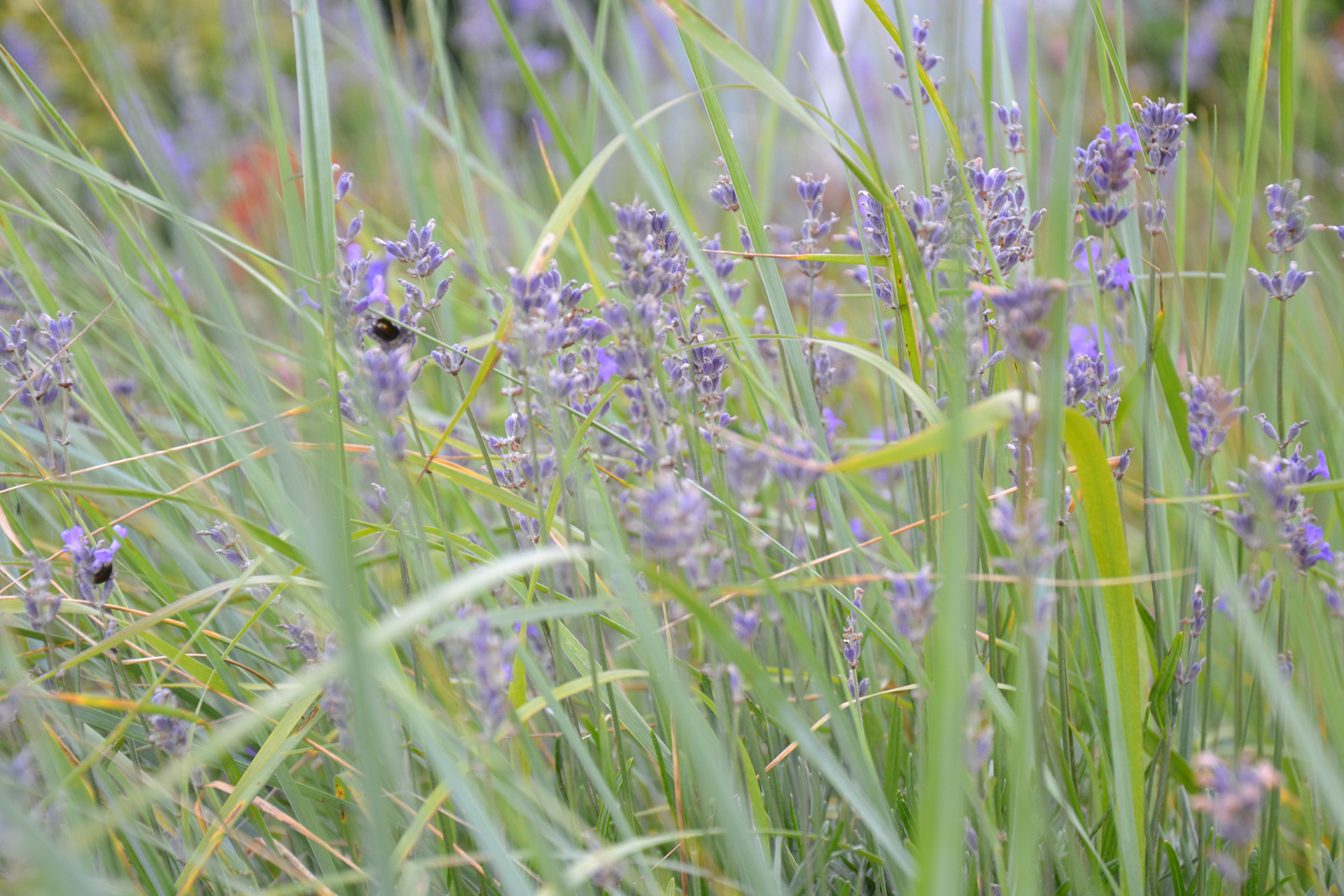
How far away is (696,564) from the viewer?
36.6 inches

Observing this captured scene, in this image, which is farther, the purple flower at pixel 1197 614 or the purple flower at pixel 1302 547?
the purple flower at pixel 1197 614

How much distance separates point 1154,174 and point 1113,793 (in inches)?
34.0

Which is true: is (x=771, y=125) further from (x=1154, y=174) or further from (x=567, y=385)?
(x=567, y=385)

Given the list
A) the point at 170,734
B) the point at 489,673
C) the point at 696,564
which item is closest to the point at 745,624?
the point at 696,564

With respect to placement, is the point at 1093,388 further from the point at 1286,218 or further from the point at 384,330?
the point at 384,330

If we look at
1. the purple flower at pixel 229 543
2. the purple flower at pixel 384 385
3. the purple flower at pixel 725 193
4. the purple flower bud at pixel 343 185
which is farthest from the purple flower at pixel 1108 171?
the purple flower at pixel 229 543

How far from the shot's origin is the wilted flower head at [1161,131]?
131 cm

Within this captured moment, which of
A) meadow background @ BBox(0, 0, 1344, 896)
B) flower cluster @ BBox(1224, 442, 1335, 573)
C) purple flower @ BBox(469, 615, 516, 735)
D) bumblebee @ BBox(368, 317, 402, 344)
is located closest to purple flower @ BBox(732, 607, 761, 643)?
meadow background @ BBox(0, 0, 1344, 896)

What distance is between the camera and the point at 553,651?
1420 mm

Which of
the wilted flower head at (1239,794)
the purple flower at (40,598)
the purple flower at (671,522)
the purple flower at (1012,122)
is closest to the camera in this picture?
the wilted flower head at (1239,794)

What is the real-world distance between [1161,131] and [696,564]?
3.17 ft

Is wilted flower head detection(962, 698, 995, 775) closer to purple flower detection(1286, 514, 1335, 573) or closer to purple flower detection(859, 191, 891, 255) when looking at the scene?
purple flower detection(1286, 514, 1335, 573)

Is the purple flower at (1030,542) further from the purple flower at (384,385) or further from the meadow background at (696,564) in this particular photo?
the purple flower at (384,385)

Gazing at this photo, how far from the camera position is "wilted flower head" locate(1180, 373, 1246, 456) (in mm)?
1127
